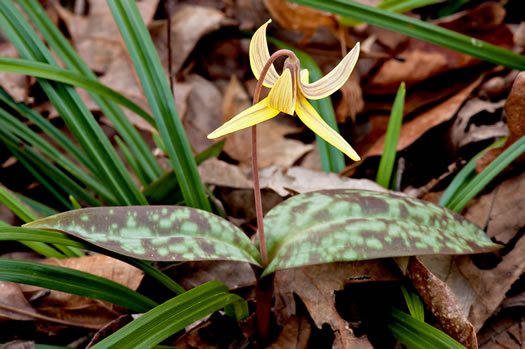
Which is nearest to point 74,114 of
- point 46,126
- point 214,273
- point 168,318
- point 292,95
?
point 46,126

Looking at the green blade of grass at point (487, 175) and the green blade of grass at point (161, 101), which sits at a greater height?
the green blade of grass at point (161, 101)

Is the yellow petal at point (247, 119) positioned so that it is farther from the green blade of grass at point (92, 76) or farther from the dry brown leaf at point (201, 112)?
the dry brown leaf at point (201, 112)

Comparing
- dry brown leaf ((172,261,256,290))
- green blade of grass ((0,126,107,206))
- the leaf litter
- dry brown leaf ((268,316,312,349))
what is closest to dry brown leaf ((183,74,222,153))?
the leaf litter

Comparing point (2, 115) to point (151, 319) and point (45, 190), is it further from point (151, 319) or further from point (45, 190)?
point (151, 319)

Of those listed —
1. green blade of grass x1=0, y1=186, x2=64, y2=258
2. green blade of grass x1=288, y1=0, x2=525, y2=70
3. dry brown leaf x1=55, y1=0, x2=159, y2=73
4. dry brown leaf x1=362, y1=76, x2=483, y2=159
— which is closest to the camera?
green blade of grass x1=0, y1=186, x2=64, y2=258

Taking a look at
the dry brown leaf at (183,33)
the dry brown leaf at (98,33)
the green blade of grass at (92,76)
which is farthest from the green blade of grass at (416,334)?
the dry brown leaf at (98,33)

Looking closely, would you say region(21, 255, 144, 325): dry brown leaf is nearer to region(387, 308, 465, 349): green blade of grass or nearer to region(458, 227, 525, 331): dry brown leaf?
region(387, 308, 465, 349): green blade of grass

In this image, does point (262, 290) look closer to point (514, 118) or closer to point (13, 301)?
point (13, 301)
